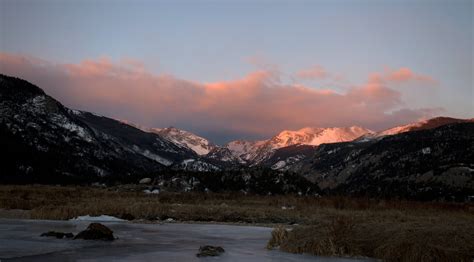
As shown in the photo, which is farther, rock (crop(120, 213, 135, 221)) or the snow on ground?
rock (crop(120, 213, 135, 221))

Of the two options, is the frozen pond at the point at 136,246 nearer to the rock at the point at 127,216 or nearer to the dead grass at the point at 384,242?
the dead grass at the point at 384,242

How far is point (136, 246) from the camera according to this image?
21844 mm

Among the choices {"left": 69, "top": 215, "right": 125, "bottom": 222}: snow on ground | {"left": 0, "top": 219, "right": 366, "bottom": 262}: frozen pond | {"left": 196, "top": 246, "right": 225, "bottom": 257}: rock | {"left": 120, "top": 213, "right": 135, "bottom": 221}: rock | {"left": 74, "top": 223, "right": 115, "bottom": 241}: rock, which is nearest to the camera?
{"left": 0, "top": 219, "right": 366, "bottom": 262}: frozen pond

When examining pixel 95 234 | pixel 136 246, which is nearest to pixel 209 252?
pixel 136 246

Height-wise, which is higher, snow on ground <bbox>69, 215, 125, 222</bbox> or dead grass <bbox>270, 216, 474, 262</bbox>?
dead grass <bbox>270, 216, 474, 262</bbox>

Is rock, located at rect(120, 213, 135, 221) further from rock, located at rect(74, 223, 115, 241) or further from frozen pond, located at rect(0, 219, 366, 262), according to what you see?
rock, located at rect(74, 223, 115, 241)

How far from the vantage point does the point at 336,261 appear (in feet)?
61.7

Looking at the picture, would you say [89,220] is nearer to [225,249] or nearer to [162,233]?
[162,233]

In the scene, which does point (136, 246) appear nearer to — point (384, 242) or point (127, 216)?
point (384, 242)

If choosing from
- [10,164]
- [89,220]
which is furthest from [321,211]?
[10,164]

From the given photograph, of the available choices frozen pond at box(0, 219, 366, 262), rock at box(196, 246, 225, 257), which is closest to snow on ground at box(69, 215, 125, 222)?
frozen pond at box(0, 219, 366, 262)

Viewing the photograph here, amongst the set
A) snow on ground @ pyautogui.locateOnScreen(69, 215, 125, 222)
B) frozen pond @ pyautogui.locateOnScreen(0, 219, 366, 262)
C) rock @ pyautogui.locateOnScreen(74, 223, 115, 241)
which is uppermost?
rock @ pyautogui.locateOnScreen(74, 223, 115, 241)

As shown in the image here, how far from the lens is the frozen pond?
721 inches

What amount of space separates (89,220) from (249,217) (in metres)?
13.7
